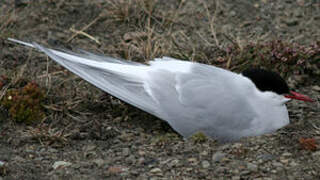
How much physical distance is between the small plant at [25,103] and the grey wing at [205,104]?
0.89 meters

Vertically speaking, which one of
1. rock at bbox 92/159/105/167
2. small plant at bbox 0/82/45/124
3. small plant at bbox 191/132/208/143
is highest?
small plant at bbox 0/82/45/124

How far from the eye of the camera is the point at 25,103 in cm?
408

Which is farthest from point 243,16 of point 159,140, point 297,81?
point 159,140

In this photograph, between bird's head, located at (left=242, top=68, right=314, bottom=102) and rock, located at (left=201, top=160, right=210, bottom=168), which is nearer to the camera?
rock, located at (left=201, top=160, right=210, bottom=168)

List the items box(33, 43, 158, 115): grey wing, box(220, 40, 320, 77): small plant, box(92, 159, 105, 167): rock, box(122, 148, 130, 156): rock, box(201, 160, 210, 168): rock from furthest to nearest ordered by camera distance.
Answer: box(220, 40, 320, 77): small plant
box(33, 43, 158, 115): grey wing
box(122, 148, 130, 156): rock
box(92, 159, 105, 167): rock
box(201, 160, 210, 168): rock

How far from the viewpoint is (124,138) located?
391 centimetres

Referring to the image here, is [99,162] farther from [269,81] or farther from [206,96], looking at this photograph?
[269,81]

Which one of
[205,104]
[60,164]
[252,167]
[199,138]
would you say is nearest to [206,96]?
[205,104]

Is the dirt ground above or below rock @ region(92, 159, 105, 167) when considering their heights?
above

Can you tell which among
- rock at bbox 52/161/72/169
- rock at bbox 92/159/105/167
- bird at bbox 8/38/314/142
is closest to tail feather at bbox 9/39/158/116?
bird at bbox 8/38/314/142

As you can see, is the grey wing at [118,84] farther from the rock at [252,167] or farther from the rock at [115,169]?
the rock at [252,167]

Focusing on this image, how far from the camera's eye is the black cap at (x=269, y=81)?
3.82 meters

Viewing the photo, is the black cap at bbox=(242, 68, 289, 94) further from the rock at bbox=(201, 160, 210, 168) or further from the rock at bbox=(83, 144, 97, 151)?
the rock at bbox=(83, 144, 97, 151)

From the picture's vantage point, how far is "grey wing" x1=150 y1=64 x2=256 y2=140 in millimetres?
3732
